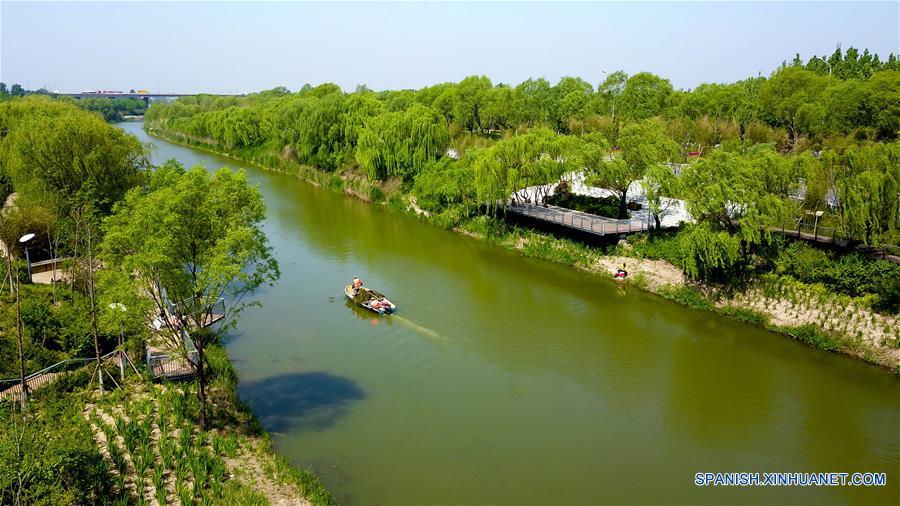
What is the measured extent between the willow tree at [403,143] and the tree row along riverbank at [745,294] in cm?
388

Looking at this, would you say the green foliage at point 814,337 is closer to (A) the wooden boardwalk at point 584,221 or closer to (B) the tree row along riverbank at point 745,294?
(B) the tree row along riverbank at point 745,294

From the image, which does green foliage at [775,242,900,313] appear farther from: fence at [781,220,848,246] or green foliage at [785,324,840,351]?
green foliage at [785,324,840,351]

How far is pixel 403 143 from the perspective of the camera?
3634 centimetres

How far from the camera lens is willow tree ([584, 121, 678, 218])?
25062 mm

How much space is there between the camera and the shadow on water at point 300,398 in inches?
572

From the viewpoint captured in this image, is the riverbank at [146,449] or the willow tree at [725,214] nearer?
the riverbank at [146,449]

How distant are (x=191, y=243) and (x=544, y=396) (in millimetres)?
9502

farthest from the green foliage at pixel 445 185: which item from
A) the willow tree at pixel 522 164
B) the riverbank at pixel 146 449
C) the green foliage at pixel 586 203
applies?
the riverbank at pixel 146 449

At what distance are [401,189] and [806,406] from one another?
86.1ft

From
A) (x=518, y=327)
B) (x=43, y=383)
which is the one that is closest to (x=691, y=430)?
(x=518, y=327)

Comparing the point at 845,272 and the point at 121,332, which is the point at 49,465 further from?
the point at 845,272

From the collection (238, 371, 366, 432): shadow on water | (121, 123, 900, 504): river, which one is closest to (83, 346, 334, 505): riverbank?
(238, 371, 366, 432): shadow on water

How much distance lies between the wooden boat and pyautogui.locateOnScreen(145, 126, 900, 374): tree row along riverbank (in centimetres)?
901

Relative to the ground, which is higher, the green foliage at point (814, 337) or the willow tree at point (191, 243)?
the willow tree at point (191, 243)
